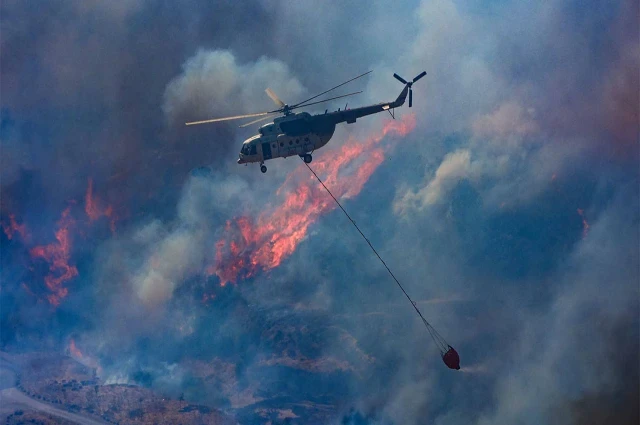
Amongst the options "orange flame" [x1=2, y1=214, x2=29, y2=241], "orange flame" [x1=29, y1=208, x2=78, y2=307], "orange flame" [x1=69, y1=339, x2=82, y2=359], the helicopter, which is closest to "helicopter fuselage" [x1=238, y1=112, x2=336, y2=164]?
the helicopter

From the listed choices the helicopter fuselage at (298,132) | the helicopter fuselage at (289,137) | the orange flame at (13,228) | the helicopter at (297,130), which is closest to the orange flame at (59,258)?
the orange flame at (13,228)

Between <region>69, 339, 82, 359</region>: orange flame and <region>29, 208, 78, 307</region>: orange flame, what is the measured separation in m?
4.38

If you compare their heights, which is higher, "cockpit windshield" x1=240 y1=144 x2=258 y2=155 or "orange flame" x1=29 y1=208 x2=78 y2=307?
"orange flame" x1=29 y1=208 x2=78 y2=307

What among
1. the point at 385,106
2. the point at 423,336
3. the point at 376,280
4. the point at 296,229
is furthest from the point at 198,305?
the point at 385,106

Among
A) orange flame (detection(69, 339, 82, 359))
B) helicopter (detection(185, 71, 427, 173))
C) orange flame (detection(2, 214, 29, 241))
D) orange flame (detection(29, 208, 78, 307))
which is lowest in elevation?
helicopter (detection(185, 71, 427, 173))

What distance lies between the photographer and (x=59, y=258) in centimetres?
7069

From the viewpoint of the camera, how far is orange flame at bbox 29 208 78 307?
70.1 meters

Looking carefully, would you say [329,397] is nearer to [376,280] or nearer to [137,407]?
[376,280]

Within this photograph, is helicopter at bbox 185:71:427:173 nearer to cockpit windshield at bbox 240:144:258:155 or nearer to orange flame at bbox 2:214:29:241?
cockpit windshield at bbox 240:144:258:155

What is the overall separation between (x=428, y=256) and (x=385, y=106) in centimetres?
2132

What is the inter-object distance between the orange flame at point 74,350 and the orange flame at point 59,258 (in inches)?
173

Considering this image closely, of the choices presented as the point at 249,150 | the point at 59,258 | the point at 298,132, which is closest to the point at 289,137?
the point at 298,132

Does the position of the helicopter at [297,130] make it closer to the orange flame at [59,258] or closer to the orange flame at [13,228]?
the orange flame at [59,258]

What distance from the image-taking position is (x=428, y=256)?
66.2 metres
